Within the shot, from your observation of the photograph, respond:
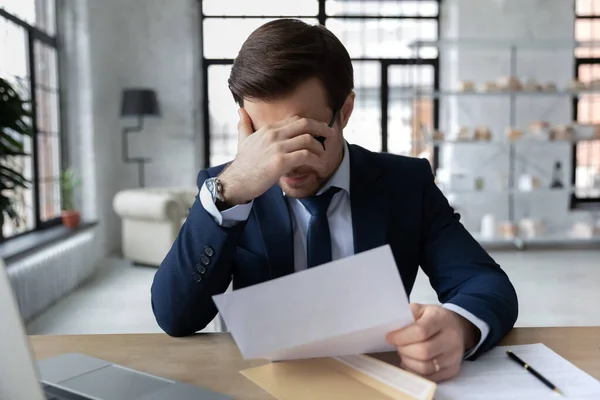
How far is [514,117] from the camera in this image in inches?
231

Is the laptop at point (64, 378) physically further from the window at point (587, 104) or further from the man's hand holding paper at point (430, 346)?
the window at point (587, 104)

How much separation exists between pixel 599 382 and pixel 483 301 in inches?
9.3

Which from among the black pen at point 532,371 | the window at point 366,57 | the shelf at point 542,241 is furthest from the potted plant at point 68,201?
the black pen at point 532,371

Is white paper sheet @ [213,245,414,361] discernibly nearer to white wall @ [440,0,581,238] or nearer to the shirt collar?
the shirt collar

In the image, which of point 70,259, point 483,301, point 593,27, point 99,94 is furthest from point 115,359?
point 593,27

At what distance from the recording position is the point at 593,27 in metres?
6.04

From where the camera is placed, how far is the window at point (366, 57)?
609cm

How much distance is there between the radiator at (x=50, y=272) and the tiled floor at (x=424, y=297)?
2.9 inches

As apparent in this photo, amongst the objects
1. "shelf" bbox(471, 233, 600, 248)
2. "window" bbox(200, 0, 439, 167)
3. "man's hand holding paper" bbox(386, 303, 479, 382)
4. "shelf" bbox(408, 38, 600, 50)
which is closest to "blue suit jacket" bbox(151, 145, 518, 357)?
"man's hand holding paper" bbox(386, 303, 479, 382)

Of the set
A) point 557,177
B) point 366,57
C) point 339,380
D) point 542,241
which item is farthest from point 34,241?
point 557,177

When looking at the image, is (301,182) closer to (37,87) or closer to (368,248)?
(368,248)

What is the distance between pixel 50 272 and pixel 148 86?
2.73m

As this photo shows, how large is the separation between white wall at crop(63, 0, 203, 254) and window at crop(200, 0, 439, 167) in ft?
0.64

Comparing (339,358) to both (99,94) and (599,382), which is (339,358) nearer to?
(599,382)
